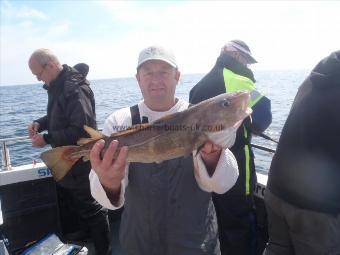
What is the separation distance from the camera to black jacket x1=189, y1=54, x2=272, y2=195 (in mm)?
3908

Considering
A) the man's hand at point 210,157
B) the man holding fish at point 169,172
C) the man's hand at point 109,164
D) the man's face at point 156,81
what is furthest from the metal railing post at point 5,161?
the man's hand at point 210,157

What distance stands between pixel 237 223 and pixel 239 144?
99cm

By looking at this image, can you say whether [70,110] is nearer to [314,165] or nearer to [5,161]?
[5,161]

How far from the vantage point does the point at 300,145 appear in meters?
3.23

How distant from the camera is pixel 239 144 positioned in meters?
3.92

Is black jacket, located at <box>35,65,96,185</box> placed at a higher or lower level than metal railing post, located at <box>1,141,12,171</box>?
higher

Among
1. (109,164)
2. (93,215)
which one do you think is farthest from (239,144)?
(93,215)

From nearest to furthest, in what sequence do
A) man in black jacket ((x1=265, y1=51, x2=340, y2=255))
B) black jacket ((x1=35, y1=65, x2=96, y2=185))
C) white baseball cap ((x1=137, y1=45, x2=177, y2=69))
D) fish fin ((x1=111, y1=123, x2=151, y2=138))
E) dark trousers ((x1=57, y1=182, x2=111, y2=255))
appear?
fish fin ((x1=111, y1=123, x2=151, y2=138)) → white baseball cap ((x1=137, y1=45, x2=177, y2=69)) → man in black jacket ((x1=265, y1=51, x2=340, y2=255)) → black jacket ((x1=35, y1=65, x2=96, y2=185)) → dark trousers ((x1=57, y1=182, x2=111, y2=255))

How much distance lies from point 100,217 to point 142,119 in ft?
8.94

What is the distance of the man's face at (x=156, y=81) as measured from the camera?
2922 mm

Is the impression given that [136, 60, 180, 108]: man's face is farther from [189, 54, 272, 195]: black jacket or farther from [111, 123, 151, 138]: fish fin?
[189, 54, 272, 195]: black jacket

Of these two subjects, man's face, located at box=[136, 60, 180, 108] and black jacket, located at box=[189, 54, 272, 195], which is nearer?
man's face, located at box=[136, 60, 180, 108]

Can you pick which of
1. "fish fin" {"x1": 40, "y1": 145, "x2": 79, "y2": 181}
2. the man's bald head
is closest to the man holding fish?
"fish fin" {"x1": 40, "y1": 145, "x2": 79, "y2": 181}

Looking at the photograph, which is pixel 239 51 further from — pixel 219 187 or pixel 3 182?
pixel 3 182
